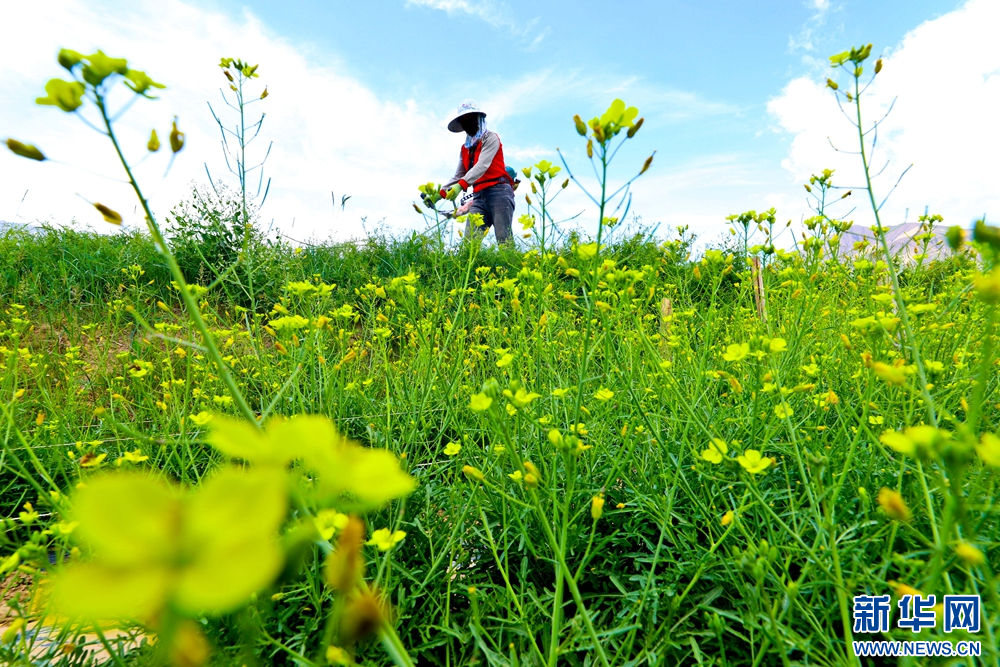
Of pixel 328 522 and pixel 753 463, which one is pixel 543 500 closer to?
pixel 753 463

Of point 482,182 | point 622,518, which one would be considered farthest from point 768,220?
point 482,182

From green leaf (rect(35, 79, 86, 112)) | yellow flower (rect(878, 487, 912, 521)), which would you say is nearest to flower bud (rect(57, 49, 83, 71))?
green leaf (rect(35, 79, 86, 112))

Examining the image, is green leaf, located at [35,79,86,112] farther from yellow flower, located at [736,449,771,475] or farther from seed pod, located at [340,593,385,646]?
yellow flower, located at [736,449,771,475]

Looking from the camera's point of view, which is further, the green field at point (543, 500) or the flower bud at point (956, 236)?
the flower bud at point (956, 236)

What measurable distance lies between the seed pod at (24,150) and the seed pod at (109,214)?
15cm

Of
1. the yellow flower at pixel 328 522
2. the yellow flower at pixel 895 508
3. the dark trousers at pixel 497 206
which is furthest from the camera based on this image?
the dark trousers at pixel 497 206

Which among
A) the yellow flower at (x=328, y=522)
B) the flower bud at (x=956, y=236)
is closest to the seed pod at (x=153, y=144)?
the yellow flower at (x=328, y=522)

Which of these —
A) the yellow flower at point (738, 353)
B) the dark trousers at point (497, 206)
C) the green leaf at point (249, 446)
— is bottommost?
the yellow flower at point (738, 353)

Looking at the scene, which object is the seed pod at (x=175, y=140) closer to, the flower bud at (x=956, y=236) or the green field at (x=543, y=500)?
the green field at (x=543, y=500)

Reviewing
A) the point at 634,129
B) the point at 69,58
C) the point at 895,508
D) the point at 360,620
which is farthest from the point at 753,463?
the point at 69,58

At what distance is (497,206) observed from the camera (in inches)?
283

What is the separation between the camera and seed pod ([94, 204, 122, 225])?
68 cm

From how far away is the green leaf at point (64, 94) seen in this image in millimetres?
630

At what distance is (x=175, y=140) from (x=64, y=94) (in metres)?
0.12
